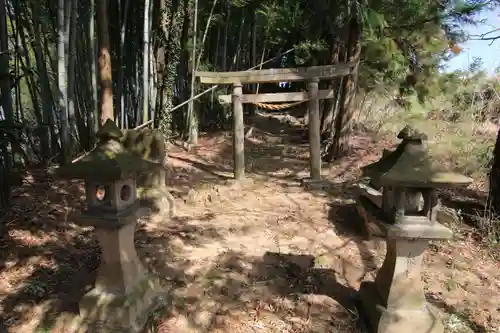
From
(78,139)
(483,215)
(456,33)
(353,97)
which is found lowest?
(483,215)

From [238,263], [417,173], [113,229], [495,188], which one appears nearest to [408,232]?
[417,173]

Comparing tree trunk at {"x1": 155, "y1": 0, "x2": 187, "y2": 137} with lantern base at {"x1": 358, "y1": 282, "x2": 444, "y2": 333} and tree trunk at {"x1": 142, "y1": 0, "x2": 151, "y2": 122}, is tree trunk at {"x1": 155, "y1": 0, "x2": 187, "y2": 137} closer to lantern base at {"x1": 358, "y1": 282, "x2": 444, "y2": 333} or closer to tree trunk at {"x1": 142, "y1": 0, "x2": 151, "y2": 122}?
tree trunk at {"x1": 142, "y1": 0, "x2": 151, "y2": 122}

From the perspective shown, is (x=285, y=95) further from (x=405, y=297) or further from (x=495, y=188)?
(x=405, y=297)

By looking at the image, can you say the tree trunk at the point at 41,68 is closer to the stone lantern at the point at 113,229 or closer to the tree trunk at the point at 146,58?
the tree trunk at the point at 146,58

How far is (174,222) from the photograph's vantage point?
4.66 m

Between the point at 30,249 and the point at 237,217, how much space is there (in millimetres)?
2339

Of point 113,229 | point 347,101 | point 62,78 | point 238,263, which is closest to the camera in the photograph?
point 113,229

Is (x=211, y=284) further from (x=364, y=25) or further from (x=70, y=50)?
(x=364, y=25)

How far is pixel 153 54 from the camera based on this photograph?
24.5 feet

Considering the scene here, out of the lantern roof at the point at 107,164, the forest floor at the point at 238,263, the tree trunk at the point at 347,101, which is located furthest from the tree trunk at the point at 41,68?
the tree trunk at the point at 347,101

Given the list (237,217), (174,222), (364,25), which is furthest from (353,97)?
(174,222)

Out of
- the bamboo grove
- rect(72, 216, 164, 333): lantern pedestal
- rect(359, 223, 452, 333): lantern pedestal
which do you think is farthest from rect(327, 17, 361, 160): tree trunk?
rect(72, 216, 164, 333): lantern pedestal

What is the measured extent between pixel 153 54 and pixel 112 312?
5855 mm

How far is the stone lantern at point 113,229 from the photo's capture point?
2500mm
